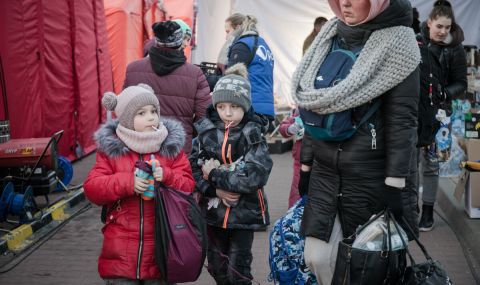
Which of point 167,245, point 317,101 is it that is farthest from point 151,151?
point 317,101

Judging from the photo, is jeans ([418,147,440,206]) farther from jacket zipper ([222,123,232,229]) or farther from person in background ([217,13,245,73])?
jacket zipper ([222,123,232,229])

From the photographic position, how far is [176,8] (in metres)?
18.8

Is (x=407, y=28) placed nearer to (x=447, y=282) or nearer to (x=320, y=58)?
(x=320, y=58)

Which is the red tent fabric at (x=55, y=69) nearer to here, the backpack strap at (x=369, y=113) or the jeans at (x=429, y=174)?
the jeans at (x=429, y=174)

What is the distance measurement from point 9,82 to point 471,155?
5.50 metres

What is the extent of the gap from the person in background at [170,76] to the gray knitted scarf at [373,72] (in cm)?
217

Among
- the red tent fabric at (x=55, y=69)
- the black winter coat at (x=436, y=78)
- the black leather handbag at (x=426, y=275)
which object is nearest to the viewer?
the black leather handbag at (x=426, y=275)

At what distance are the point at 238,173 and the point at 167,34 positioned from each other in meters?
1.76

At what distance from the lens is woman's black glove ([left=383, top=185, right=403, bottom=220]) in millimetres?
3456

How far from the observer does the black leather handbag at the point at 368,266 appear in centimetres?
333

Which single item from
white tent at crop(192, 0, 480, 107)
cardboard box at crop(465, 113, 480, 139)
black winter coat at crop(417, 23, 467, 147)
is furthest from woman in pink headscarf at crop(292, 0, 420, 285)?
white tent at crop(192, 0, 480, 107)

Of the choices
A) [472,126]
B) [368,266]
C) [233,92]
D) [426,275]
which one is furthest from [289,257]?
[472,126]

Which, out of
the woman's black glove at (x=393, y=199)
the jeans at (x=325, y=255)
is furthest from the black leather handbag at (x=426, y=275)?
the jeans at (x=325, y=255)

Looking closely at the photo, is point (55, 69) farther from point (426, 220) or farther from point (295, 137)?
point (426, 220)
